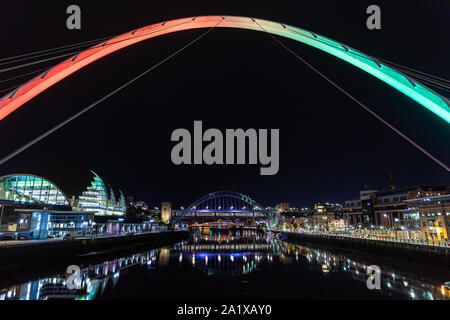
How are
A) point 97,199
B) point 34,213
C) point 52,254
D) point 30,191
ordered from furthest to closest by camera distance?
point 97,199, point 30,191, point 34,213, point 52,254

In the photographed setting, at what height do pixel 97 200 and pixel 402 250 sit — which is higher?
pixel 97 200

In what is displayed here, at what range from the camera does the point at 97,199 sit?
62.5 meters

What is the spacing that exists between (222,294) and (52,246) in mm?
17180

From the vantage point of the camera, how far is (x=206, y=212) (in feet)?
401

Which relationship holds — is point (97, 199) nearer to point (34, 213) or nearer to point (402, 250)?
point (34, 213)

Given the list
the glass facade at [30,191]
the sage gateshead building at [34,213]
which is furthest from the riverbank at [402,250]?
the glass facade at [30,191]

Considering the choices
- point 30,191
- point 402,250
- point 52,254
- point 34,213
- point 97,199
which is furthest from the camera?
point 97,199

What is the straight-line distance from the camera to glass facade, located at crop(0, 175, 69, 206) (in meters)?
39.0

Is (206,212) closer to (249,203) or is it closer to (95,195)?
(249,203)

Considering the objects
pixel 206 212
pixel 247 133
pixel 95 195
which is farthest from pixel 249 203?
pixel 247 133

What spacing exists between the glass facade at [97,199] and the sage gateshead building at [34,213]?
9.50 m

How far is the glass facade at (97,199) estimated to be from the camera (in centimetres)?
5701

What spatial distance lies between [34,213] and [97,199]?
121ft

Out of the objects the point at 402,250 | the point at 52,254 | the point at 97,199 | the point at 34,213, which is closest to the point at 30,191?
the point at 34,213
